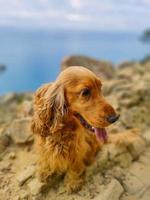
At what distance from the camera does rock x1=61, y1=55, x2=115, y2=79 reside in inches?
194

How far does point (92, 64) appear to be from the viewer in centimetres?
518

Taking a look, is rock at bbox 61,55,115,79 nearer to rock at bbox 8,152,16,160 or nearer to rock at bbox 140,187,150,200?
rock at bbox 8,152,16,160

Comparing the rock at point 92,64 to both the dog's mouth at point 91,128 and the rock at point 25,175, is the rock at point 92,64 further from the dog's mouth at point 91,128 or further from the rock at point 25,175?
the dog's mouth at point 91,128

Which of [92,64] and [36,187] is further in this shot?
[92,64]

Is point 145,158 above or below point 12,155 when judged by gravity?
below

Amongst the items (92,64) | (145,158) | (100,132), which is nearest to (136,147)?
(145,158)

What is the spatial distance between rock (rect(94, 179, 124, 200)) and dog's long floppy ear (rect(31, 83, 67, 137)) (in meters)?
0.53

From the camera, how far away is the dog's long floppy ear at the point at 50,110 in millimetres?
2420

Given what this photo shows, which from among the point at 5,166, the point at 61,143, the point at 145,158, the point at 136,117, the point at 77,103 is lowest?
the point at 145,158

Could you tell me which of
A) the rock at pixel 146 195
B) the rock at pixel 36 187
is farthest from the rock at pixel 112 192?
the rock at pixel 36 187

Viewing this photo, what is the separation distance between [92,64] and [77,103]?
284 centimetres

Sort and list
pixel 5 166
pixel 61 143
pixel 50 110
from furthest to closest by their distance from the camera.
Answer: pixel 5 166 < pixel 61 143 < pixel 50 110

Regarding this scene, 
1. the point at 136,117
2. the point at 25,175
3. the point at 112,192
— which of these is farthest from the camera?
the point at 136,117

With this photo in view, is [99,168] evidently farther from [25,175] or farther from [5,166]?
[5,166]
